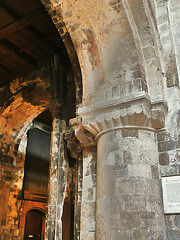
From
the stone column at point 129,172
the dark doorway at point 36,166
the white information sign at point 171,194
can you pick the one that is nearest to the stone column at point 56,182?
the stone column at point 129,172

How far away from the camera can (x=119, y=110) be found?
11.8 feet

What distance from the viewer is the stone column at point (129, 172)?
10.1ft

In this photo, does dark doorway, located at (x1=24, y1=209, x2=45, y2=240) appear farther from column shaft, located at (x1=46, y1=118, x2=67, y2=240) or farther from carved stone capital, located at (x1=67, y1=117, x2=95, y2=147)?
carved stone capital, located at (x1=67, y1=117, x2=95, y2=147)

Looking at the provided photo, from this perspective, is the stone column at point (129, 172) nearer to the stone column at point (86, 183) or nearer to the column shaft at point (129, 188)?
the column shaft at point (129, 188)

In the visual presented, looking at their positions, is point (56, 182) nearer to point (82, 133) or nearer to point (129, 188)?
point (82, 133)

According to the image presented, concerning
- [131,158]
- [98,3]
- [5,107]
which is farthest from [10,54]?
[131,158]

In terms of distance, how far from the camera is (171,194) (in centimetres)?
322

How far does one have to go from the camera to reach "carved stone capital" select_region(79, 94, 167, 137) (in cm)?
345

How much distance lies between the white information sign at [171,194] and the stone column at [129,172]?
78 mm

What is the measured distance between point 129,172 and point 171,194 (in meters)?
0.55

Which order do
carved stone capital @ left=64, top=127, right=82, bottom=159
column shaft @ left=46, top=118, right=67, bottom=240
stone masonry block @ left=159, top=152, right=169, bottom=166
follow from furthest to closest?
1. column shaft @ left=46, top=118, right=67, bottom=240
2. carved stone capital @ left=64, top=127, right=82, bottom=159
3. stone masonry block @ left=159, top=152, right=169, bottom=166

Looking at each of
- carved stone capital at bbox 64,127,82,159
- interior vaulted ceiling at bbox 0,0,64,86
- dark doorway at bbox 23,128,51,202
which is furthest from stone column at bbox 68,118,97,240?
dark doorway at bbox 23,128,51,202

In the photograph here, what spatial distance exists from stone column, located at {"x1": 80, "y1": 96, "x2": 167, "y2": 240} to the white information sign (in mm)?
78

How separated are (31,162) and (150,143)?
8.04 metres
